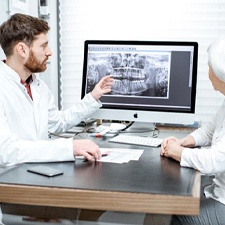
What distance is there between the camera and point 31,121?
1741 millimetres

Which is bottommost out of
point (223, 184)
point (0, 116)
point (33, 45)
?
point (223, 184)

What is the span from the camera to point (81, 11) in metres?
2.65

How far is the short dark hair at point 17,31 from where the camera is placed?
172 cm

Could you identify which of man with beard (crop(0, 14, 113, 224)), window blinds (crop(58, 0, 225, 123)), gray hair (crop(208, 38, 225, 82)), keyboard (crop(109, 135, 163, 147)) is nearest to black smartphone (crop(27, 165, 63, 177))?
man with beard (crop(0, 14, 113, 224))

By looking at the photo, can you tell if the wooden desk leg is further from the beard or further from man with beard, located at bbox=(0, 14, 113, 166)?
the beard

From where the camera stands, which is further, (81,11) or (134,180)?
(81,11)

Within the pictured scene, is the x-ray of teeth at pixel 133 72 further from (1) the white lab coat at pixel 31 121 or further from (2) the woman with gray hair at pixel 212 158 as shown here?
(2) the woman with gray hair at pixel 212 158

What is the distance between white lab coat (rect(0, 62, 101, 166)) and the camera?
1393mm

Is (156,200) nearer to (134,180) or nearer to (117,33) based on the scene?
(134,180)

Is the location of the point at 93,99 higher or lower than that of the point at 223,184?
higher

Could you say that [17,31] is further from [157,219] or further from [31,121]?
[157,219]

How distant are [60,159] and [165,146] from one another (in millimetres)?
452

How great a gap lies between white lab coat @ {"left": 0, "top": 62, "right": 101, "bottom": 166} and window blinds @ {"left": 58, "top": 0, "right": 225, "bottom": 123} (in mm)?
678

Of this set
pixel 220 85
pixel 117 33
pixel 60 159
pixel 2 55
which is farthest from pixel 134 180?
pixel 117 33
